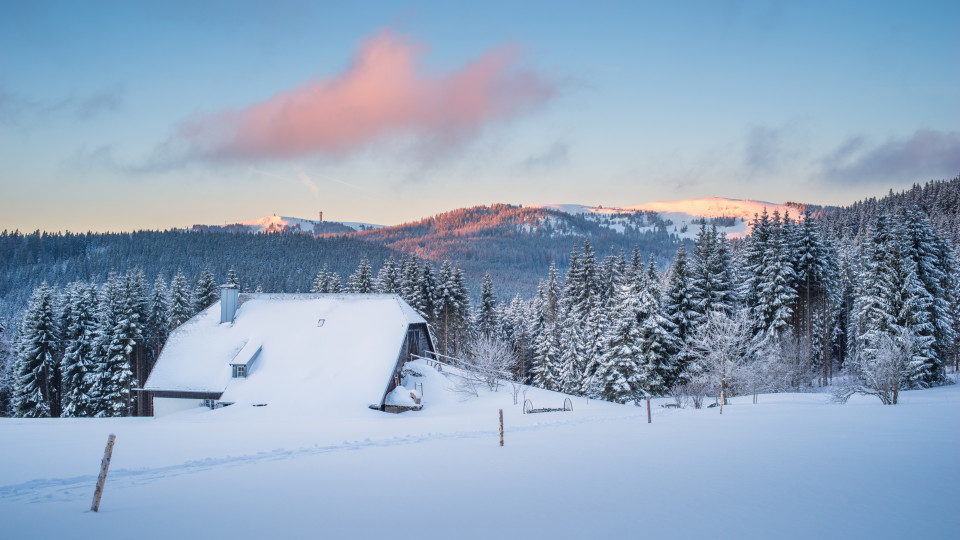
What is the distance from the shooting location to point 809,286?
124ft

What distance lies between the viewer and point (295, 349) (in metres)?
35.3

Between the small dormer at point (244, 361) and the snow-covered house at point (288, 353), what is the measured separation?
7 cm

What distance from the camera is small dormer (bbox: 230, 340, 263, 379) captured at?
33.5 meters

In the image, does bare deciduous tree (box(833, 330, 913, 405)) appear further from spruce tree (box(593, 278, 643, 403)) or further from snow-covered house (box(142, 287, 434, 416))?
snow-covered house (box(142, 287, 434, 416))

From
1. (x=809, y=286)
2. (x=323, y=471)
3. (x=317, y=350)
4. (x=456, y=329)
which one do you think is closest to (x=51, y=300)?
(x=317, y=350)

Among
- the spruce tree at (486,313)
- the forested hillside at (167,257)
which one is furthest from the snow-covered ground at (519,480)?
the forested hillside at (167,257)

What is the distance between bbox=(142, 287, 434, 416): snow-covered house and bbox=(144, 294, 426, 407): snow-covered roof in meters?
0.07

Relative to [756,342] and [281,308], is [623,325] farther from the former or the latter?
[281,308]

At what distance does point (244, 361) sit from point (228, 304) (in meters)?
7.26

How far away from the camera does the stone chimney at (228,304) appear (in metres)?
38.4

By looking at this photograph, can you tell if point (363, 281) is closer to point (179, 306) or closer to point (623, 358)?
point (179, 306)

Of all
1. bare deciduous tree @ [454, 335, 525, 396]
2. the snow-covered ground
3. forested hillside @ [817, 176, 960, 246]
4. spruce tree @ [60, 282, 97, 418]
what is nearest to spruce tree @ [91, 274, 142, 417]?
spruce tree @ [60, 282, 97, 418]

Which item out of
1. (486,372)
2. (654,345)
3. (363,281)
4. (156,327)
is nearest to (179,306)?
(156,327)

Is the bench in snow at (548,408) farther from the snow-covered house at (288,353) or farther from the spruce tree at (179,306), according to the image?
the spruce tree at (179,306)
